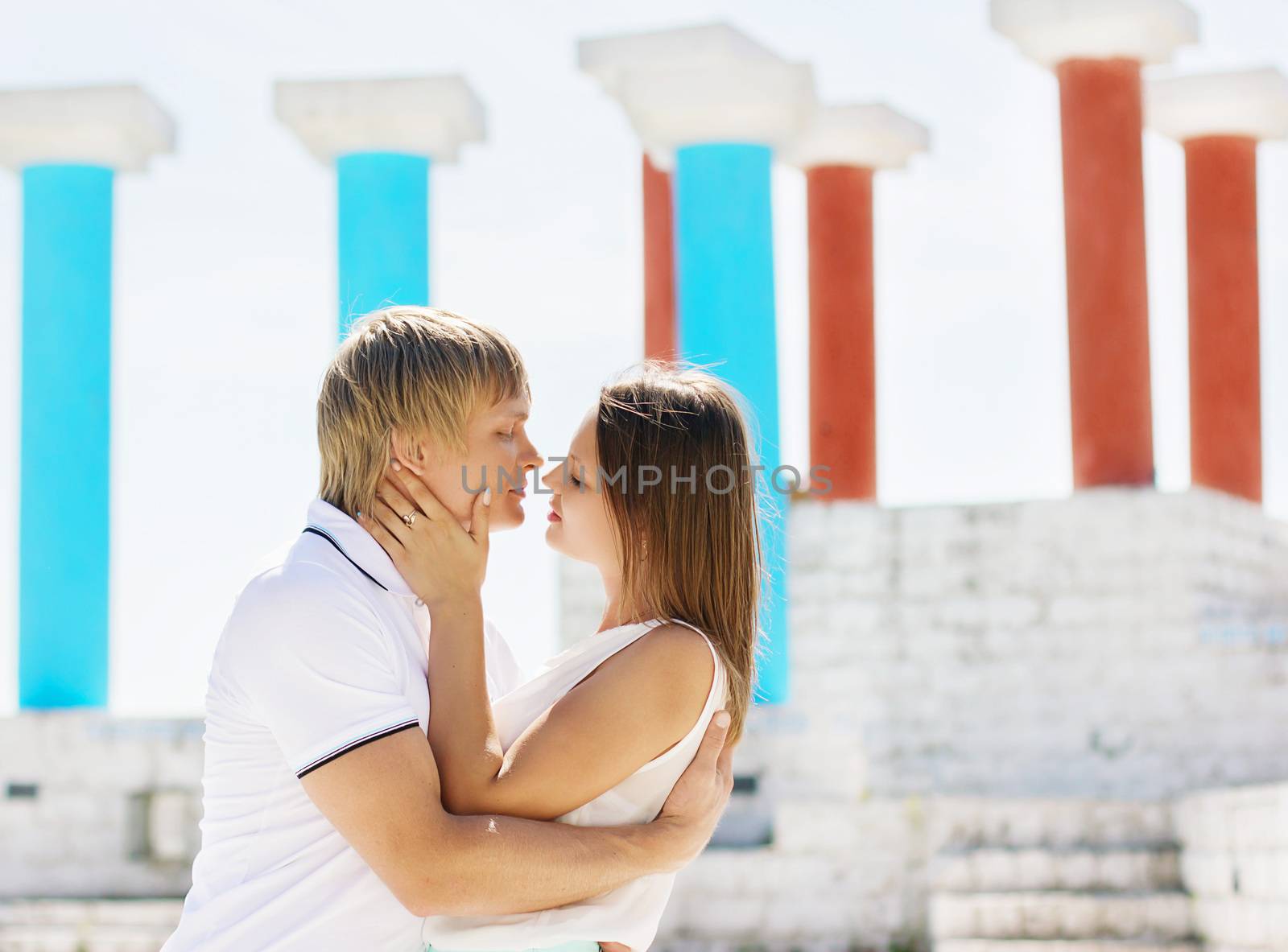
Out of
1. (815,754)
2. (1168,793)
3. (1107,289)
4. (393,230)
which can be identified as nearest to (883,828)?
(815,754)

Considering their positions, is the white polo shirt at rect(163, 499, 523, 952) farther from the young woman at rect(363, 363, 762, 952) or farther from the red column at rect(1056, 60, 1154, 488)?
the red column at rect(1056, 60, 1154, 488)

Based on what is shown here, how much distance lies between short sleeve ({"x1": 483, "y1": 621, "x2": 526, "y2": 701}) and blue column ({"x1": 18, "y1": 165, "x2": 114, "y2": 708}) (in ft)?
24.3

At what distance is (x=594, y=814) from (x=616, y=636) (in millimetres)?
267

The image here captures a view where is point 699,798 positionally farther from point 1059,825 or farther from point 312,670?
point 1059,825

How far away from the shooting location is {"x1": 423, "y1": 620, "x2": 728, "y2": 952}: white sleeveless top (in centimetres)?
228

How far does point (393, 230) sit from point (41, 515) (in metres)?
2.66

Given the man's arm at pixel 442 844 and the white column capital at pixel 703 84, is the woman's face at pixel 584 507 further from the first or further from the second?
the white column capital at pixel 703 84

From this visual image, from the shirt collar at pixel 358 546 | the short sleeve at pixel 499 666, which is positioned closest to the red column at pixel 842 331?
the short sleeve at pixel 499 666

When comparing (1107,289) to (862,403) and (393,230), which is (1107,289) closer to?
(862,403)

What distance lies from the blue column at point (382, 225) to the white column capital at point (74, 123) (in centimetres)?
123

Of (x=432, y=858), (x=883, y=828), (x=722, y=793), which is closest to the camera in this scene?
(x=432, y=858)

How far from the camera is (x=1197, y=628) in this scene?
351 inches

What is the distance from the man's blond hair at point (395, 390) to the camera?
238cm

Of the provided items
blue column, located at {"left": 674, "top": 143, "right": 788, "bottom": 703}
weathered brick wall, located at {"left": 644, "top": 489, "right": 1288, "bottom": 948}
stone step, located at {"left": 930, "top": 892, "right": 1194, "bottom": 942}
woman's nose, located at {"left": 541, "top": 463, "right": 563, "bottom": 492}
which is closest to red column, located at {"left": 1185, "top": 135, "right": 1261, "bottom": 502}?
weathered brick wall, located at {"left": 644, "top": 489, "right": 1288, "bottom": 948}
